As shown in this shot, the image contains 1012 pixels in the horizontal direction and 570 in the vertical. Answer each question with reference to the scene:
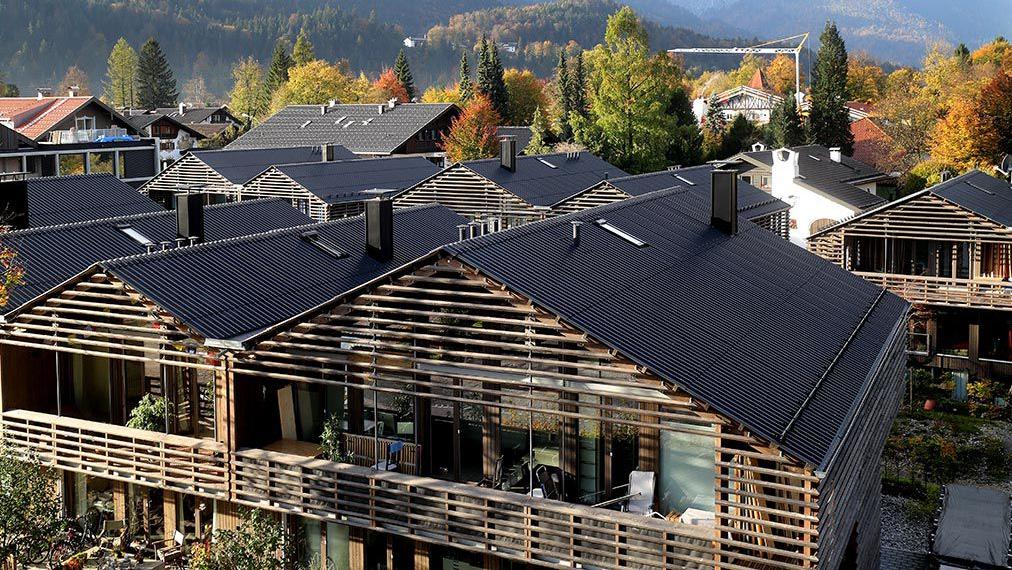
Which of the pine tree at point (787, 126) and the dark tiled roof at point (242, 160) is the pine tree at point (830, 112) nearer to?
the pine tree at point (787, 126)

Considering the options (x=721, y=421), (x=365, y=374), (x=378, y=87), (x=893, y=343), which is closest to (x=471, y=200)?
(x=893, y=343)

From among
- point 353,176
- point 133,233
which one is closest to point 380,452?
point 133,233

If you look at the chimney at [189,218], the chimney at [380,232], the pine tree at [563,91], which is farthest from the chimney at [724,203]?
the pine tree at [563,91]

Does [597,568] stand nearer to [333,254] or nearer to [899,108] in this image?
[333,254]

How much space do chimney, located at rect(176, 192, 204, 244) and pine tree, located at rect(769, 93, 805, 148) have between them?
51.5 m

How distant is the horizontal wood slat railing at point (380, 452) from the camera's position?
1747cm

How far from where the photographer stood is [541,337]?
15.1m

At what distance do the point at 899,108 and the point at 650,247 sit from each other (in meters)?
58.6

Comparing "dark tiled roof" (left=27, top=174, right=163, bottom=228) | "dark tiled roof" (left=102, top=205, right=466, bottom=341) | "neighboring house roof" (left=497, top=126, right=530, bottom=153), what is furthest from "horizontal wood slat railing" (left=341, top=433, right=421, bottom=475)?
"neighboring house roof" (left=497, top=126, right=530, bottom=153)

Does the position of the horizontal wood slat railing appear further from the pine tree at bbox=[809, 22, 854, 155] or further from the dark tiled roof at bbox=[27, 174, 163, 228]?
the pine tree at bbox=[809, 22, 854, 155]

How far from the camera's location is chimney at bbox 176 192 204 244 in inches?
994

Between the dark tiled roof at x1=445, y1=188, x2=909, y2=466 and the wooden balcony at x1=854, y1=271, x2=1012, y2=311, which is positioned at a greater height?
the dark tiled roof at x1=445, y1=188, x2=909, y2=466

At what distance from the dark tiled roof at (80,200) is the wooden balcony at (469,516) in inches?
656

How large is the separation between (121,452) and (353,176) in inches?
1288
